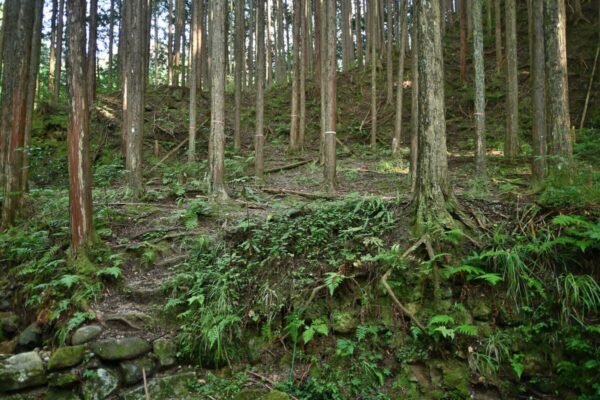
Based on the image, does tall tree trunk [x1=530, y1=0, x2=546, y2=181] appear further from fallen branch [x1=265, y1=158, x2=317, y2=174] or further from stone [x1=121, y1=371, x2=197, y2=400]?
fallen branch [x1=265, y1=158, x2=317, y2=174]

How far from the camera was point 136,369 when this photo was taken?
5004 millimetres

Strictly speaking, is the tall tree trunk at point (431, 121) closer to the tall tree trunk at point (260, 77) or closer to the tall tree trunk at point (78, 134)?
the tall tree trunk at point (78, 134)

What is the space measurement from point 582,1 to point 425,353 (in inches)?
894

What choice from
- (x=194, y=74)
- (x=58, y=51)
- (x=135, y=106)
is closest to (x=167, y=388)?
(x=135, y=106)

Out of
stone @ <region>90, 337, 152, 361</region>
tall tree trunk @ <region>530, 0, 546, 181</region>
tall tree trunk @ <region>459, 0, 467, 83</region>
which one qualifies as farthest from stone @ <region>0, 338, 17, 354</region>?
tall tree trunk @ <region>459, 0, 467, 83</region>

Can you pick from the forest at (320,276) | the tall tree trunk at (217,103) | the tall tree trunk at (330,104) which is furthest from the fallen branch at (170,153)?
the tall tree trunk at (330,104)

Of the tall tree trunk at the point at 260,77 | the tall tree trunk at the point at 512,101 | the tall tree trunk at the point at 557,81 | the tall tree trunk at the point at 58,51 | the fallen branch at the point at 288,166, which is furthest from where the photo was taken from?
the tall tree trunk at the point at 58,51

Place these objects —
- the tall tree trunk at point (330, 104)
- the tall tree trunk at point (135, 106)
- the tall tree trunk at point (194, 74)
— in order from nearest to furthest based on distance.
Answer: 1. the tall tree trunk at point (330, 104)
2. the tall tree trunk at point (135, 106)
3. the tall tree trunk at point (194, 74)

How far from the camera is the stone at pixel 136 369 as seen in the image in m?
4.93

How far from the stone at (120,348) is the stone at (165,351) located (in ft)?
0.37

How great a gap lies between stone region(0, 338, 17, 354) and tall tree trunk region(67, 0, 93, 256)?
153 centimetres

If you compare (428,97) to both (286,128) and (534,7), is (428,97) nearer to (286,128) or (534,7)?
(534,7)

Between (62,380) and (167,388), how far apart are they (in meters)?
1.25

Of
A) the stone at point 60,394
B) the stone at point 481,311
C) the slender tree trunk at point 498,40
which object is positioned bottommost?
the stone at point 60,394
